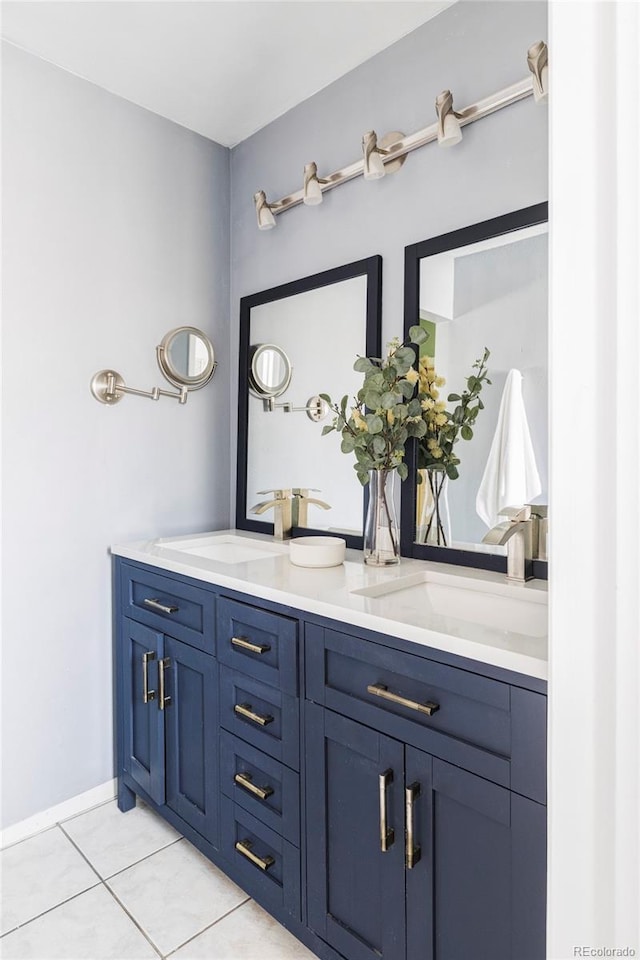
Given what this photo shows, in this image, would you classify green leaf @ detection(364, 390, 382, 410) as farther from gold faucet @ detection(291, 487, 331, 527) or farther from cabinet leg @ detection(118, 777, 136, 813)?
cabinet leg @ detection(118, 777, 136, 813)

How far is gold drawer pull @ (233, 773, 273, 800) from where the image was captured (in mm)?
1445

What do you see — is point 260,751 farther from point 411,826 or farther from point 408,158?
point 408,158

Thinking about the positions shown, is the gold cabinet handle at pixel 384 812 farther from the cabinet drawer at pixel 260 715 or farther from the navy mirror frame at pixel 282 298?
the navy mirror frame at pixel 282 298

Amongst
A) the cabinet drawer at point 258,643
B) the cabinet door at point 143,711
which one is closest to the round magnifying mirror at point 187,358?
the cabinet door at point 143,711

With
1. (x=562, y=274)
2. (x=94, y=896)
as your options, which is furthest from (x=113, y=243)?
(x=94, y=896)

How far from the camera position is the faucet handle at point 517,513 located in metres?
1.51

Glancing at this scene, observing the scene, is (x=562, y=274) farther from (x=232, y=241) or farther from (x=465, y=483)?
(x=232, y=241)

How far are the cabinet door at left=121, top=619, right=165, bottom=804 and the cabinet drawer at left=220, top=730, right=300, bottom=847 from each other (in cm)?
35

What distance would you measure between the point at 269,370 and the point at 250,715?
126cm

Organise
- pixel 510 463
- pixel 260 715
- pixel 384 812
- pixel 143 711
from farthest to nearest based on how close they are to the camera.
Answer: pixel 143 711 < pixel 510 463 < pixel 260 715 < pixel 384 812

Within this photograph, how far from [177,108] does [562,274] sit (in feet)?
6.72

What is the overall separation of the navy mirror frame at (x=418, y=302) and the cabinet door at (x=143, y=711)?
33.0 inches

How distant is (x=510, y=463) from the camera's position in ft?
5.12

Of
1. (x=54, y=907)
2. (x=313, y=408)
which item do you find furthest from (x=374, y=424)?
(x=54, y=907)
